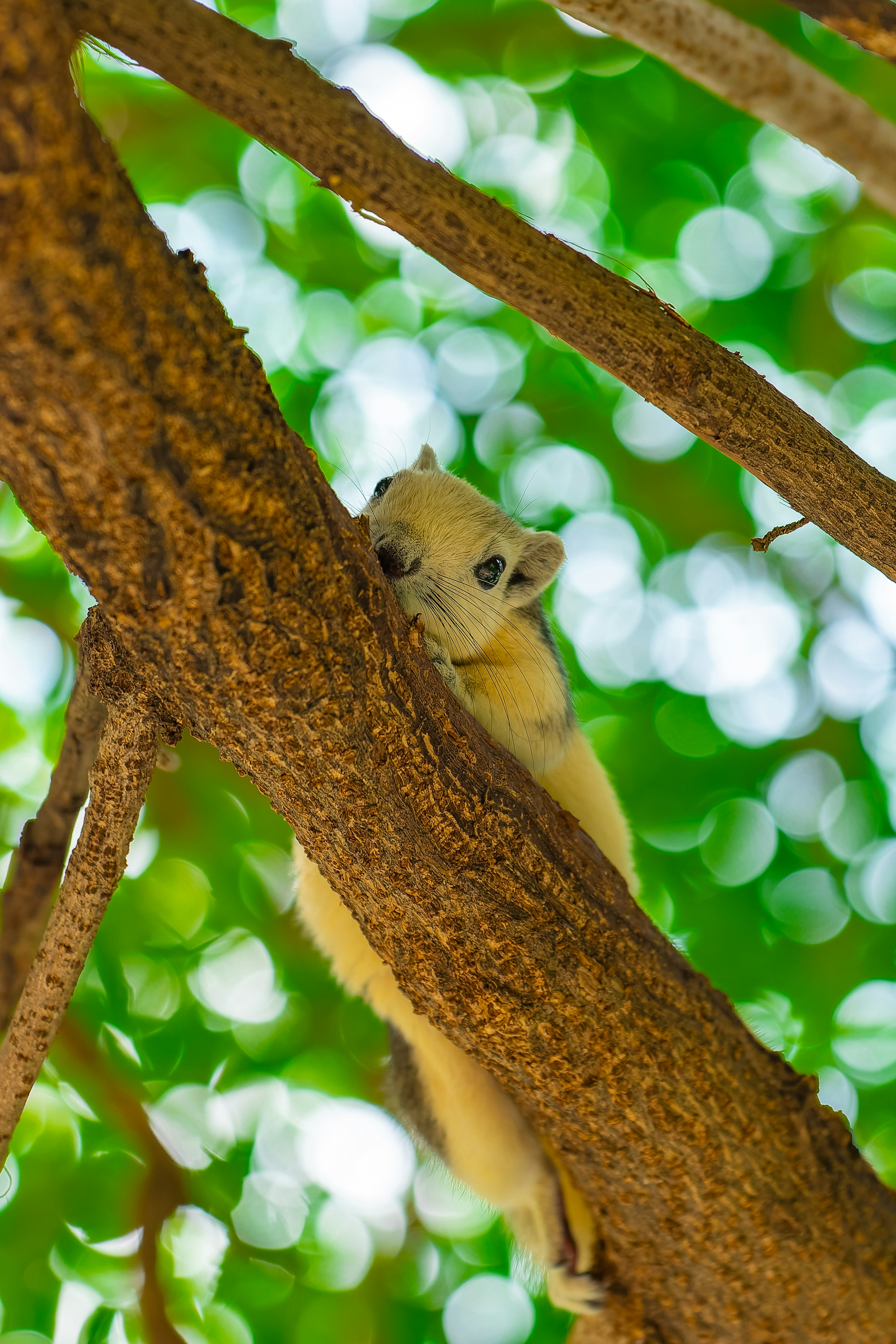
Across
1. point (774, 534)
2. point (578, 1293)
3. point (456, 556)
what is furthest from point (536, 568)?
point (578, 1293)

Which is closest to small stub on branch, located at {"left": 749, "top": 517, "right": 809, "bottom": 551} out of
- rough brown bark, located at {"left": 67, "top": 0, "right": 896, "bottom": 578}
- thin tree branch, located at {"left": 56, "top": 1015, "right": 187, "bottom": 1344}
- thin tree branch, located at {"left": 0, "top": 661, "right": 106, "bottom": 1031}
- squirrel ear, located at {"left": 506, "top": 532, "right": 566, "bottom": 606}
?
rough brown bark, located at {"left": 67, "top": 0, "right": 896, "bottom": 578}

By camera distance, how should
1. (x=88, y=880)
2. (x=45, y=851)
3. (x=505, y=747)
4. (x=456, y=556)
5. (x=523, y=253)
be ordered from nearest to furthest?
(x=523, y=253) < (x=88, y=880) < (x=45, y=851) < (x=505, y=747) < (x=456, y=556)

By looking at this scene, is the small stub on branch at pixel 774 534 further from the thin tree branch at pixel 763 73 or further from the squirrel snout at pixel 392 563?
the squirrel snout at pixel 392 563

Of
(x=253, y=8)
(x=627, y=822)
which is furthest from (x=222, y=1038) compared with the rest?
(x=253, y=8)

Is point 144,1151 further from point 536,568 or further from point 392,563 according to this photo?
point 536,568

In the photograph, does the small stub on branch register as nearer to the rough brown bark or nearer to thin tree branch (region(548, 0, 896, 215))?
the rough brown bark

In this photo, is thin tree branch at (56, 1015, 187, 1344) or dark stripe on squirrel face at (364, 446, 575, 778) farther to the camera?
thin tree branch at (56, 1015, 187, 1344)

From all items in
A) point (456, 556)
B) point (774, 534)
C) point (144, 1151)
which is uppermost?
point (774, 534)
